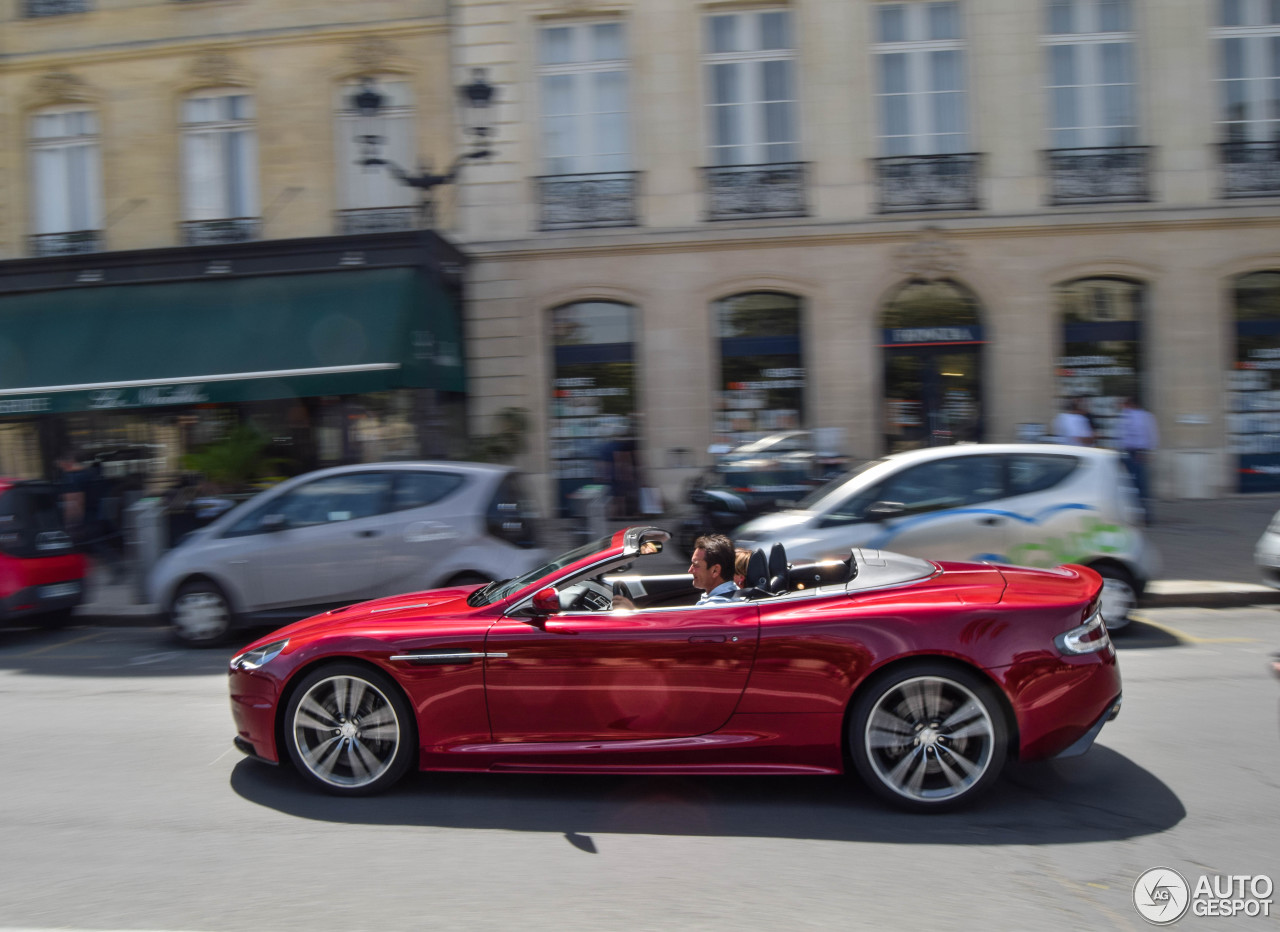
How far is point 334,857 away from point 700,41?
1445cm

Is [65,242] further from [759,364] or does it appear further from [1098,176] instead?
[1098,176]

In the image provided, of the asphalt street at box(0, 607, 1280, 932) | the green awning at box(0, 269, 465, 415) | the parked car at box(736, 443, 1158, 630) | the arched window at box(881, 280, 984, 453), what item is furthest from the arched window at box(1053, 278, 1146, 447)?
the asphalt street at box(0, 607, 1280, 932)

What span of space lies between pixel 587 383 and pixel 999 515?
910 centimetres

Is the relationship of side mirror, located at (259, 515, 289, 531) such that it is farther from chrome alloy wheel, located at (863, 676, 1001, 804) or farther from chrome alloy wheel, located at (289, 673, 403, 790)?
chrome alloy wheel, located at (863, 676, 1001, 804)

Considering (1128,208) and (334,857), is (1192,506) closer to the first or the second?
(1128,208)

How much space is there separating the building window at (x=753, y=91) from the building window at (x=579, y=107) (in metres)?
1.42

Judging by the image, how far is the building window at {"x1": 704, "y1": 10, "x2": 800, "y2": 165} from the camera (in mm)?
15812

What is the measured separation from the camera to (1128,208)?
1541 cm

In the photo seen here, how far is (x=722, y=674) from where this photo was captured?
4.31m

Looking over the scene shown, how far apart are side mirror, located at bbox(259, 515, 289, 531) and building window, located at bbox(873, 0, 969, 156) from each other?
36.4ft

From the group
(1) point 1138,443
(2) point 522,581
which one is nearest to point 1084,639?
(2) point 522,581

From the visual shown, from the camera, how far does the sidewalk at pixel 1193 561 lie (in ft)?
30.2

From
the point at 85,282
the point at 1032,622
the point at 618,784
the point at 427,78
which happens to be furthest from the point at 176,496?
the point at 1032,622

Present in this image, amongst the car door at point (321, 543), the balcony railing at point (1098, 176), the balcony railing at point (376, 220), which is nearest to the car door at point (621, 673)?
the car door at point (321, 543)
